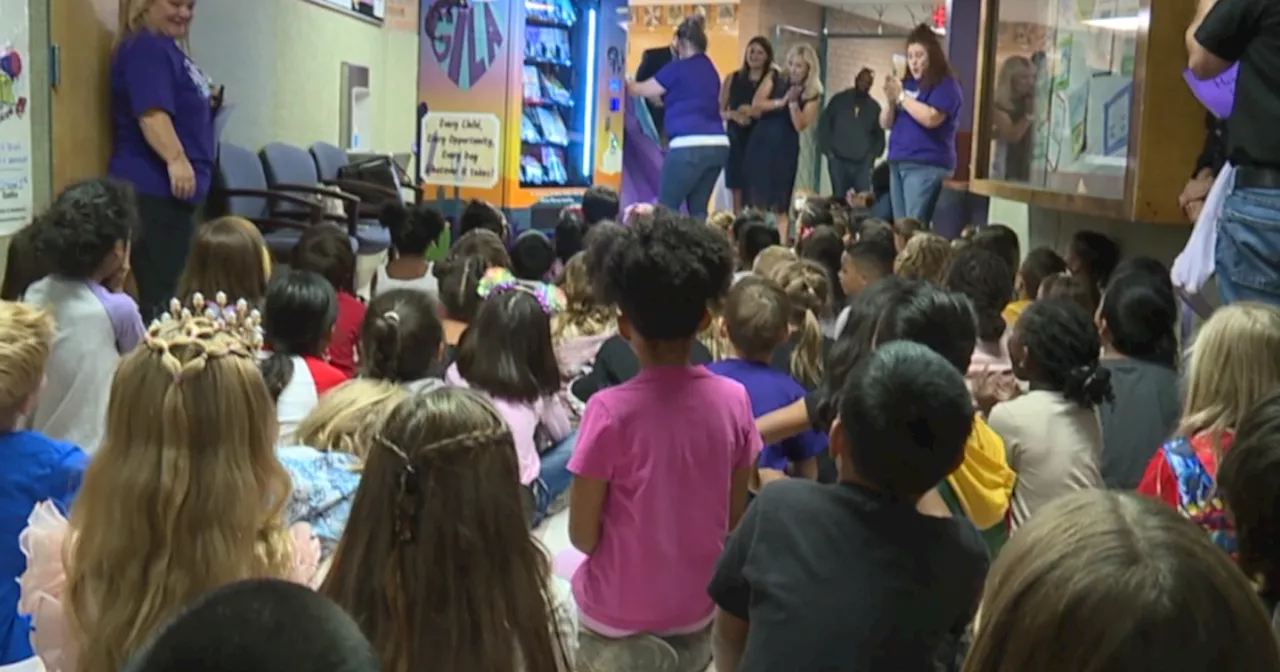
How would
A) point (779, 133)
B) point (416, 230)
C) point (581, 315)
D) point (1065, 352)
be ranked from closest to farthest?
point (1065, 352) → point (581, 315) → point (416, 230) → point (779, 133)

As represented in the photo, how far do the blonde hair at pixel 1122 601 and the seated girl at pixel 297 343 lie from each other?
7.82 ft

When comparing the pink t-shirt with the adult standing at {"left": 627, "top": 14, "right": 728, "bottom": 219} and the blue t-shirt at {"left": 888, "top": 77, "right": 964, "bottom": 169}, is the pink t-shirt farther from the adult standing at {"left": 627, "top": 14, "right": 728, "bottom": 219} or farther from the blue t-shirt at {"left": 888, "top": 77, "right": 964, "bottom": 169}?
the adult standing at {"left": 627, "top": 14, "right": 728, "bottom": 219}

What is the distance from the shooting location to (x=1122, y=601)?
922 mm

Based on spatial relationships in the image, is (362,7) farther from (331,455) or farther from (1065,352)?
(1065,352)

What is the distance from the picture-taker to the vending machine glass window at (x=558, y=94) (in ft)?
31.6

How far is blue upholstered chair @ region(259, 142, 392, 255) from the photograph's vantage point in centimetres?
677

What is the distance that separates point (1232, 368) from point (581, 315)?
2.30m

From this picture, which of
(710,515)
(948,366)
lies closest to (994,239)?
(710,515)

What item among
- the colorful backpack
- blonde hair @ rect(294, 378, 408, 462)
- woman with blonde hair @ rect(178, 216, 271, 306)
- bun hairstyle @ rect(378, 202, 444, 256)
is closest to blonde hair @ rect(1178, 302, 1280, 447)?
the colorful backpack

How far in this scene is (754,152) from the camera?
841 cm

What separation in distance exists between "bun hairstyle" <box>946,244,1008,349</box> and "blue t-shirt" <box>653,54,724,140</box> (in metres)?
4.09

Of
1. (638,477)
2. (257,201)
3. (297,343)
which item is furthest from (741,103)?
(638,477)

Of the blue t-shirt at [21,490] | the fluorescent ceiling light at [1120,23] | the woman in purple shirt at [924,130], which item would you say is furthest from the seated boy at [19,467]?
the woman in purple shirt at [924,130]

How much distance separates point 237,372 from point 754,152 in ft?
22.0
